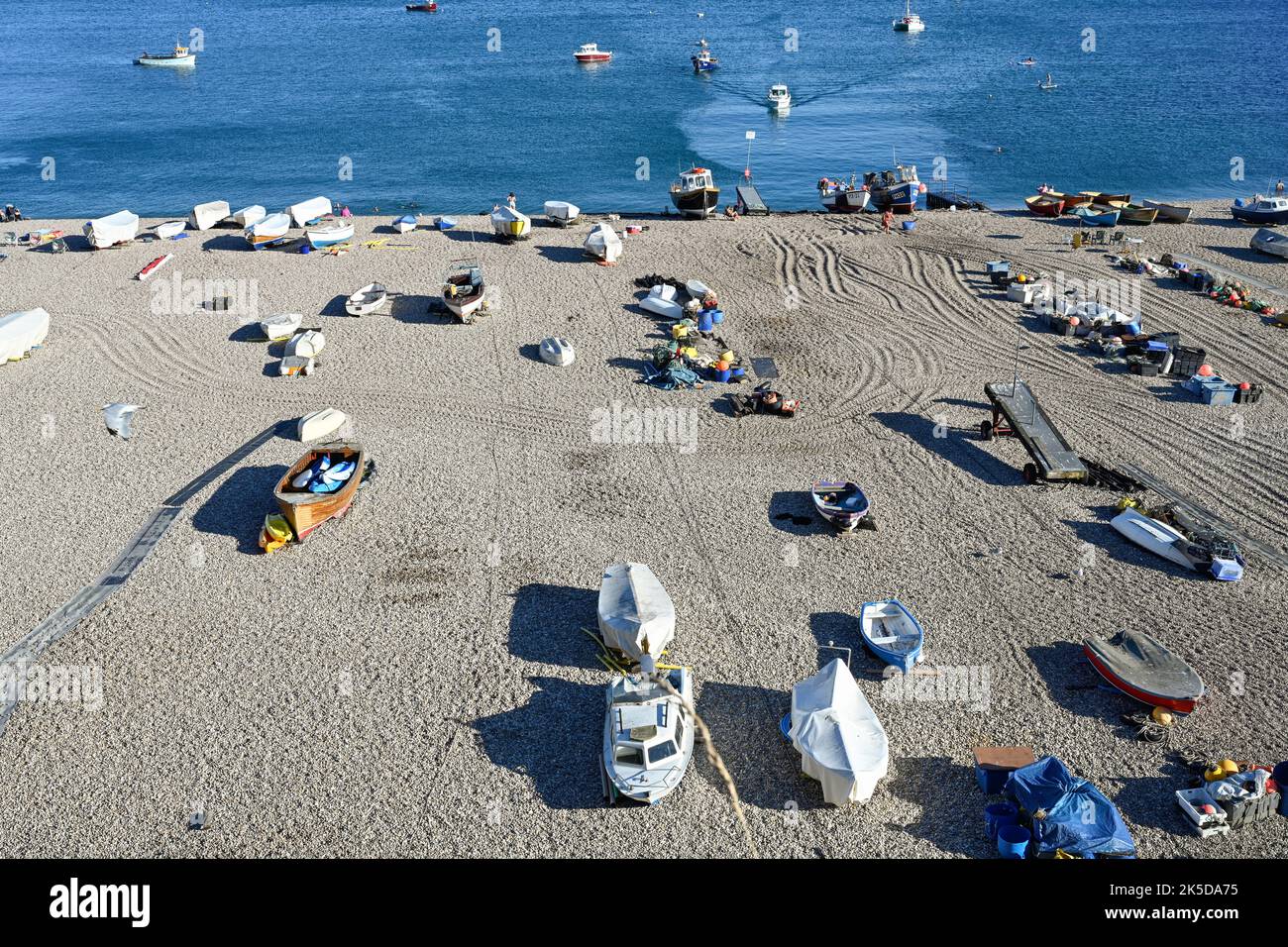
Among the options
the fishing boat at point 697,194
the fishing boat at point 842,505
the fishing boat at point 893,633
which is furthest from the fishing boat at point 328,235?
the fishing boat at point 893,633

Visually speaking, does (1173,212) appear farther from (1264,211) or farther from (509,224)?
(509,224)

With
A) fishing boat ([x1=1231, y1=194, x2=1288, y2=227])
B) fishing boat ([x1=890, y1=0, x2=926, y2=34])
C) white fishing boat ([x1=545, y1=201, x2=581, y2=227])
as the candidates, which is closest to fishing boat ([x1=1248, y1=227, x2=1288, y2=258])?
fishing boat ([x1=1231, y1=194, x2=1288, y2=227])

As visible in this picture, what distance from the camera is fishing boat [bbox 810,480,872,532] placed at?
22828 millimetres

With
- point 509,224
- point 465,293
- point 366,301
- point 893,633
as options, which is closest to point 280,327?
point 366,301

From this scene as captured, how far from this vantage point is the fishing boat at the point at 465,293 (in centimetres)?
3381

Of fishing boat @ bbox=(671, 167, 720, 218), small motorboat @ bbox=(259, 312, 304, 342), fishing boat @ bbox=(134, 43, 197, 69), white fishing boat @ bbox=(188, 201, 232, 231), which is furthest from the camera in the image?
fishing boat @ bbox=(134, 43, 197, 69)

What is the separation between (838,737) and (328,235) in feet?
111

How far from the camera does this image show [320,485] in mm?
23562

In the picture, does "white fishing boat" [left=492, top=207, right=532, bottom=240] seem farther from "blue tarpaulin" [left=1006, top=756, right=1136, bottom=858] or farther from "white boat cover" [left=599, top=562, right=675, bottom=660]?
"blue tarpaulin" [left=1006, top=756, right=1136, bottom=858]

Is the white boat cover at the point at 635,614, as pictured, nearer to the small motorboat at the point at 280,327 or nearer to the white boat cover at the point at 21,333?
the small motorboat at the point at 280,327

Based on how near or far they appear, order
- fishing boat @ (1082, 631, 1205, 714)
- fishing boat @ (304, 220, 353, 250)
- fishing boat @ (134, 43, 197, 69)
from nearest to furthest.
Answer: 1. fishing boat @ (1082, 631, 1205, 714)
2. fishing boat @ (304, 220, 353, 250)
3. fishing boat @ (134, 43, 197, 69)

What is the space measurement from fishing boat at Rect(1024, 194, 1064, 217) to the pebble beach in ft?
31.9
